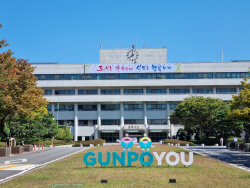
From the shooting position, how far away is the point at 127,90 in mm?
82062

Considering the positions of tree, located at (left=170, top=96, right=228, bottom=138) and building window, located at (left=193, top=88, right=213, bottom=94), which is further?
building window, located at (left=193, top=88, right=213, bottom=94)

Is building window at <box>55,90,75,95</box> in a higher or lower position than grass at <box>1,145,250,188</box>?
higher

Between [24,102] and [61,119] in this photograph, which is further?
[61,119]

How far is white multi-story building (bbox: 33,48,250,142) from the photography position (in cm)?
7975

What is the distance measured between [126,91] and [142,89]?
411 cm

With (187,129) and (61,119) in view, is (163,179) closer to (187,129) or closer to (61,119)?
(187,129)

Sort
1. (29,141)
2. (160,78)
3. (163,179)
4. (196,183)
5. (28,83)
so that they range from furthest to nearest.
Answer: (160,78)
(29,141)
(28,83)
(163,179)
(196,183)

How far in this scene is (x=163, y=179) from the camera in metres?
15.1

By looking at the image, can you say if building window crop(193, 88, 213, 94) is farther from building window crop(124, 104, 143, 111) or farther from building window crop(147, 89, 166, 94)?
building window crop(124, 104, 143, 111)

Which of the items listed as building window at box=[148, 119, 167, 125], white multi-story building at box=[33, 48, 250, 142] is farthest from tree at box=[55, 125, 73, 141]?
Result: building window at box=[148, 119, 167, 125]

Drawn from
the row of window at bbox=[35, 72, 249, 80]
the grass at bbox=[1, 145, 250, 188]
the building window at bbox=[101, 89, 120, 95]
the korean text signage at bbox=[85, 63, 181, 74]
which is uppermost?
the korean text signage at bbox=[85, 63, 181, 74]

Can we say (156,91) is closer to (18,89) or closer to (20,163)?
(18,89)

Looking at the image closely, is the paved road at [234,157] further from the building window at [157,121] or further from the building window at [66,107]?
the building window at [66,107]

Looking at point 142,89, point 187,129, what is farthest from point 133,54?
point 187,129
